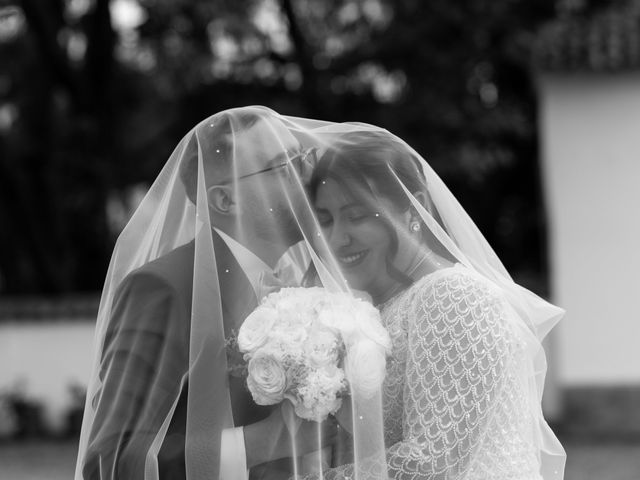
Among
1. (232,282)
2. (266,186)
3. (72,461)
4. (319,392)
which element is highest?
(266,186)

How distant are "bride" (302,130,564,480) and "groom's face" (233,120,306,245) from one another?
8 cm

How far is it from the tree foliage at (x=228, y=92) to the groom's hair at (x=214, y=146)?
6.56 meters

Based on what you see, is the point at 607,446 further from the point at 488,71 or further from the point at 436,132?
the point at 488,71

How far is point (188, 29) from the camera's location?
37.2 ft

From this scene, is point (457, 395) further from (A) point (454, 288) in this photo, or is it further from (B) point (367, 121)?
(B) point (367, 121)

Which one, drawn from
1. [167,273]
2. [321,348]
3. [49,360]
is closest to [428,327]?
[321,348]

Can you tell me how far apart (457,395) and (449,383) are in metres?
0.03

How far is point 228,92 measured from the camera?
35.6 ft

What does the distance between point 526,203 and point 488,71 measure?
1.93 m

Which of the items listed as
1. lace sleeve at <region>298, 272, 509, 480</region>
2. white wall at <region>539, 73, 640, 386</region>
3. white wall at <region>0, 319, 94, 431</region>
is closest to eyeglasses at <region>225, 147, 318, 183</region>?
lace sleeve at <region>298, 272, 509, 480</region>

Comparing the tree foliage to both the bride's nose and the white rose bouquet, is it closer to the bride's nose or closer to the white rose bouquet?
the bride's nose

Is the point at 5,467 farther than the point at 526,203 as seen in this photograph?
No

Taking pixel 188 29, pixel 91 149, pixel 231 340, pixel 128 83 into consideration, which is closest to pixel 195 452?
pixel 231 340

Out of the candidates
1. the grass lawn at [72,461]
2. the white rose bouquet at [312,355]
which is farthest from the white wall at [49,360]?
the white rose bouquet at [312,355]
